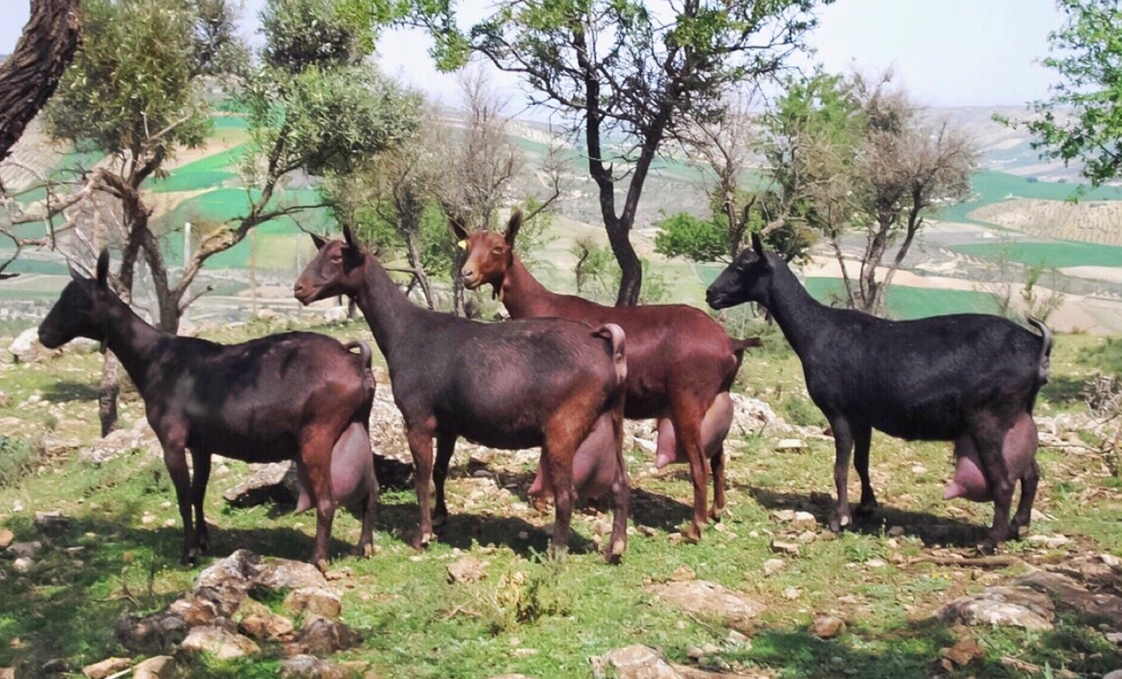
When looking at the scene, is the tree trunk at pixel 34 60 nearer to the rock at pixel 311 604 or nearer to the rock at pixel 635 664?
the rock at pixel 311 604

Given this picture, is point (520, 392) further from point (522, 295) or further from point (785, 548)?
point (785, 548)

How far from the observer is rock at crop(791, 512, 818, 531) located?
9.52m

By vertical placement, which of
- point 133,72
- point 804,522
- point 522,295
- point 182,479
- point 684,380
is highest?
point 133,72

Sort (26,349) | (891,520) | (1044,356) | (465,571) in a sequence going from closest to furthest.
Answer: (465,571) → (1044,356) → (891,520) → (26,349)

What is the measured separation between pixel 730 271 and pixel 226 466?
5328 millimetres

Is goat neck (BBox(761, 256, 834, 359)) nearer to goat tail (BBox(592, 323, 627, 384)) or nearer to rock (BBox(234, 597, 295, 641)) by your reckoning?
goat tail (BBox(592, 323, 627, 384))

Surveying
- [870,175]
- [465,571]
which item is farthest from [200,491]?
[870,175]

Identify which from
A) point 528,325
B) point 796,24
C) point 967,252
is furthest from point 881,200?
point 528,325

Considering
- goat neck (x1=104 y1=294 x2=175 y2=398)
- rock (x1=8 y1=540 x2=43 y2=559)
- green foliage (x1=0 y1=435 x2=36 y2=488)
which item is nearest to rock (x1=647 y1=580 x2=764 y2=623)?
goat neck (x1=104 y1=294 x2=175 y2=398)

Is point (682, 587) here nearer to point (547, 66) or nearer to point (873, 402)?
point (873, 402)

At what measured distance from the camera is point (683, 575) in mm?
8258

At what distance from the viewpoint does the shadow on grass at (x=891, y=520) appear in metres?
9.26

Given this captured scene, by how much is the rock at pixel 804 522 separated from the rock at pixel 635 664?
3.70 metres

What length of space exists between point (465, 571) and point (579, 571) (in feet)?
2.80
